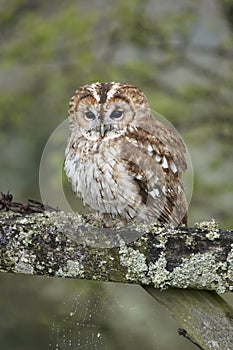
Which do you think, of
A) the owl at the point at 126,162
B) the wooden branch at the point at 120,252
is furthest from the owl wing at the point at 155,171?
the wooden branch at the point at 120,252

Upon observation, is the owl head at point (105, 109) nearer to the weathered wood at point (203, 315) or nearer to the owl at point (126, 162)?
the owl at point (126, 162)

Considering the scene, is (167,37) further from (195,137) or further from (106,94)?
(106,94)

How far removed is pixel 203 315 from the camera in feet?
5.24

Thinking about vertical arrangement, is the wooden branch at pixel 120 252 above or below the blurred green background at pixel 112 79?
below

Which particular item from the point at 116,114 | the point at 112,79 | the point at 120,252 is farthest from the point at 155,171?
the point at 112,79

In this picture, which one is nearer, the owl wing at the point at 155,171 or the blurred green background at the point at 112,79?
the owl wing at the point at 155,171

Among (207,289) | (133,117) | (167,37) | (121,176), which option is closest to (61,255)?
(207,289)

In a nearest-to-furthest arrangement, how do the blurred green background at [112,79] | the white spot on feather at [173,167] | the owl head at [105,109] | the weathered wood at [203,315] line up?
→ the weathered wood at [203,315] < the owl head at [105,109] < the white spot on feather at [173,167] < the blurred green background at [112,79]

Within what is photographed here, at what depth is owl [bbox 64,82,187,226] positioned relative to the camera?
2533 mm

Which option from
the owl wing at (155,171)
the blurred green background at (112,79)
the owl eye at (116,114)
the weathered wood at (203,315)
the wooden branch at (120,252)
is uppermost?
the blurred green background at (112,79)

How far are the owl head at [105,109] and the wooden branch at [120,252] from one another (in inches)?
32.5

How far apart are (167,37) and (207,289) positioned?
3659 millimetres

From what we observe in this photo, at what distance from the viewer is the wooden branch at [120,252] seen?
161 cm

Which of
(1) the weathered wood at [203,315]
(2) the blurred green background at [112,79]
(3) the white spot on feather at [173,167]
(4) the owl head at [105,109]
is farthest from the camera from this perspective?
(2) the blurred green background at [112,79]
